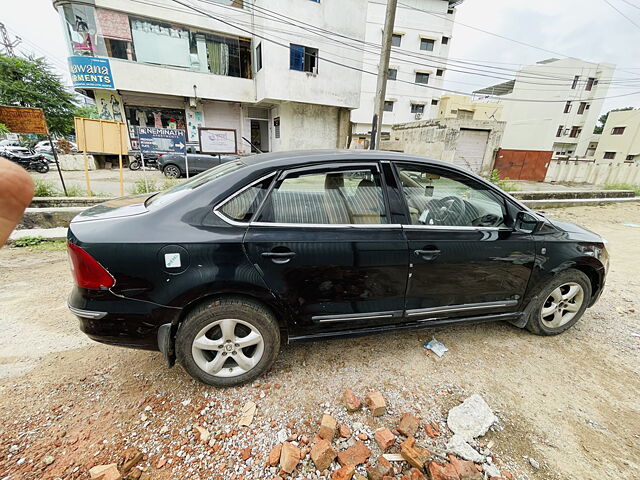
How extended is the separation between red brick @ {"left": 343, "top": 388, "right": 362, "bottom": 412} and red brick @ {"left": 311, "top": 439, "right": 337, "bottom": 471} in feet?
1.12

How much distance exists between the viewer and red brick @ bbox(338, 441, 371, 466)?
1623mm

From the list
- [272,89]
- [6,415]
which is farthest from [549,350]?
[272,89]

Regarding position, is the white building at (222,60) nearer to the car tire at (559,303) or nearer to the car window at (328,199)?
the car window at (328,199)

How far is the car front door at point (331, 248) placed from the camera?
1.99 meters

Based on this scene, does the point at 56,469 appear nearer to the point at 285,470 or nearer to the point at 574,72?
the point at 285,470

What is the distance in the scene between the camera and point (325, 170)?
7.07 ft

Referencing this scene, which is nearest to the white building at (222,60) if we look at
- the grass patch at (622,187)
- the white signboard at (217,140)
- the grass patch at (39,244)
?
the white signboard at (217,140)

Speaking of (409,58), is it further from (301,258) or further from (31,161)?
(301,258)

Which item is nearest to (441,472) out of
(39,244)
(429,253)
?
(429,253)

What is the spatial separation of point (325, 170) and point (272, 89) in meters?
15.4

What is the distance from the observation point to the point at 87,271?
1774mm

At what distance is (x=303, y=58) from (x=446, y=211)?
54.2 feet

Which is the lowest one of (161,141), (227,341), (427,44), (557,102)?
(227,341)

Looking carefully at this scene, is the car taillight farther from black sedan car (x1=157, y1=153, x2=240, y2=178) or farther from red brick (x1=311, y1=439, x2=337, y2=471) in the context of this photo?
black sedan car (x1=157, y1=153, x2=240, y2=178)
